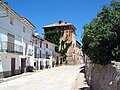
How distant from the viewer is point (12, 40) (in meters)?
32.7

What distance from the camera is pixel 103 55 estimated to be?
38.0ft

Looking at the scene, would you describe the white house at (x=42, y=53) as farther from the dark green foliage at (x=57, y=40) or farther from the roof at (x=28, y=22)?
the roof at (x=28, y=22)

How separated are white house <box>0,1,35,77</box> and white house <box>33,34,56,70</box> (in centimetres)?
846

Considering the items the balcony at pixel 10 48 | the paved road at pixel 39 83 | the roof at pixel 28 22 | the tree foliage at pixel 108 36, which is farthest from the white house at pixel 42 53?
the tree foliage at pixel 108 36

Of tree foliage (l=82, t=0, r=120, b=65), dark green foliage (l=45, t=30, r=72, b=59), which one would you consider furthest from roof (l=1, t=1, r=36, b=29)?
dark green foliage (l=45, t=30, r=72, b=59)

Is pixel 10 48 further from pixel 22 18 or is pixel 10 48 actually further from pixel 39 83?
pixel 39 83

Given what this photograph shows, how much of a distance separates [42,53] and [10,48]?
2618cm

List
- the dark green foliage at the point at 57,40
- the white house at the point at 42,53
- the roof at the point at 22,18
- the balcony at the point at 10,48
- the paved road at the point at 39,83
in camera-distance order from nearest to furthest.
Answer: the paved road at the point at 39,83 < the balcony at the point at 10,48 < the roof at the point at 22,18 < the white house at the point at 42,53 < the dark green foliage at the point at 57,40

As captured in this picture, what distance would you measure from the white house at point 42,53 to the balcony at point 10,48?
13399mm

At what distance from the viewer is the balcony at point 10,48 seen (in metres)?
28.2

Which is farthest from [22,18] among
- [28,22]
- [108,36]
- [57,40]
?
[57,40]

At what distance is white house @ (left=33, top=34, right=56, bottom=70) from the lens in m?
50.2

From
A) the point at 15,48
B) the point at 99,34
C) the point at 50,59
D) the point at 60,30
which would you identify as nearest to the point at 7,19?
the point at 15,48

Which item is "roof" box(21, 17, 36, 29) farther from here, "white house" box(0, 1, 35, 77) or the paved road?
the paved road
